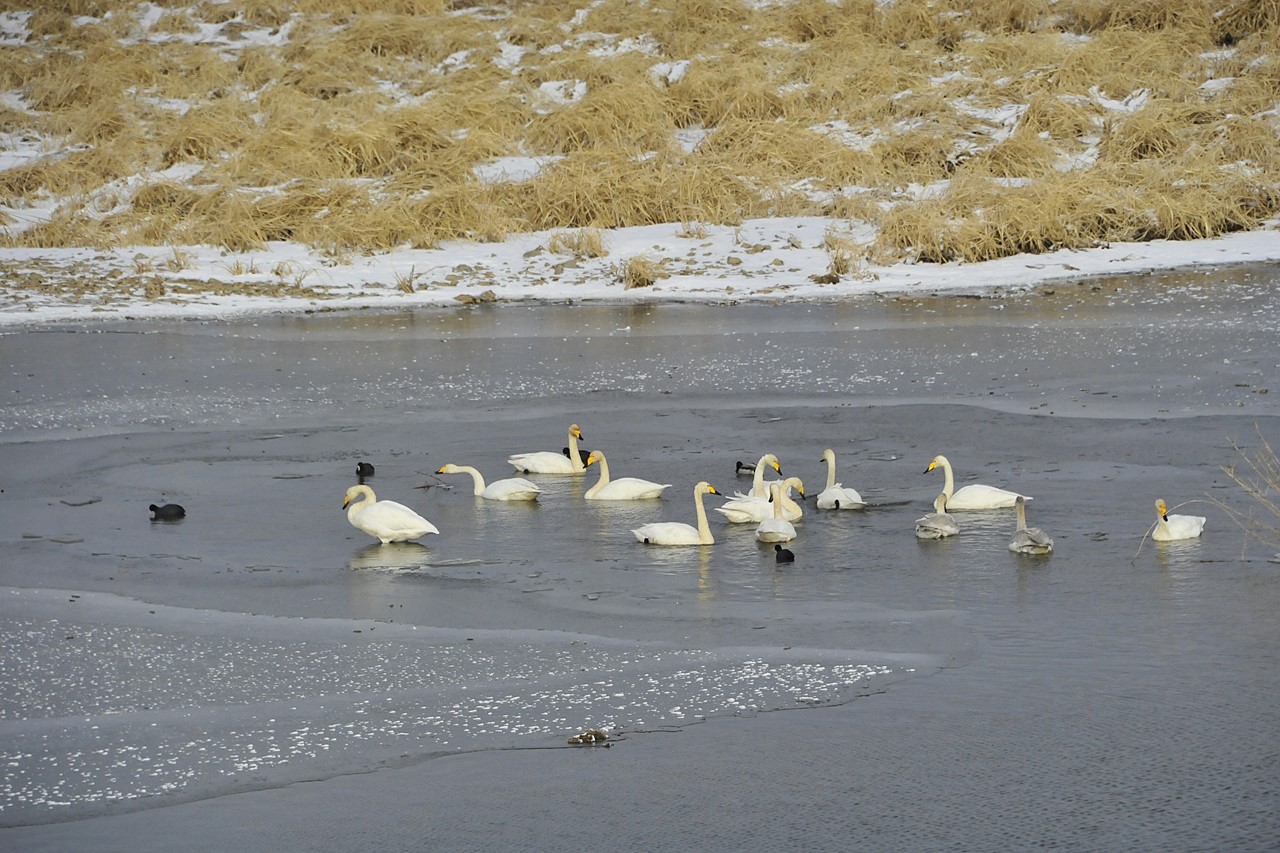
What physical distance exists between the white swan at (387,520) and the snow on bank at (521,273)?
9.46 m

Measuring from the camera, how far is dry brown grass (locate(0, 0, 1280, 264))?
798 inches

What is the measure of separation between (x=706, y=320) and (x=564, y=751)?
10971 mm

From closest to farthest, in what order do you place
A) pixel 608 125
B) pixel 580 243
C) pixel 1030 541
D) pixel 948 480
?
pixel 1030 541 < pixel 948 480 < pixel 580 243 < pixel 608 125

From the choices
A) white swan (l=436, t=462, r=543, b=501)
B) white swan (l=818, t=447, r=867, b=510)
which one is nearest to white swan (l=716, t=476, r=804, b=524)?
white swan (l=818, t=447, r=867, b=510)

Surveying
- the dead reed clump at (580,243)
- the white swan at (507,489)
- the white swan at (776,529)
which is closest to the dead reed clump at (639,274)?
the dead reed clump at (580,243)

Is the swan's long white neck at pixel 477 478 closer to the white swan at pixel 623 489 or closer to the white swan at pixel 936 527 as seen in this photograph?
the white swan at pixel 623 489

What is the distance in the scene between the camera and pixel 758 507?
27.5 feet

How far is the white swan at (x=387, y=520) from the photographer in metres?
8.03

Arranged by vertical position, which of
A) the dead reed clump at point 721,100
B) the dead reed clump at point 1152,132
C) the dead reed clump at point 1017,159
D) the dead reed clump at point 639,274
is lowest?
the dead reed clump at point 639,274

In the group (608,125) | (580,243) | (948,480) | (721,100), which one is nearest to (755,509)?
(948,480)

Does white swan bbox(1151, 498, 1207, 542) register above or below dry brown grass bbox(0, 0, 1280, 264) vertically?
below

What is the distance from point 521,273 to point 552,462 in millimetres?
9401

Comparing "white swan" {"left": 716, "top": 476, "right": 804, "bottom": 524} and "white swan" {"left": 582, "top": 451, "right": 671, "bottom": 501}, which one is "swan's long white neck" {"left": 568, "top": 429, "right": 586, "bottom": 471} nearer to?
"white swan" {"left": 582, "top": 451, "right": 671, "bottom": 501}

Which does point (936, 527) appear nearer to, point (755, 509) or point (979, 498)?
point (979, 498)
